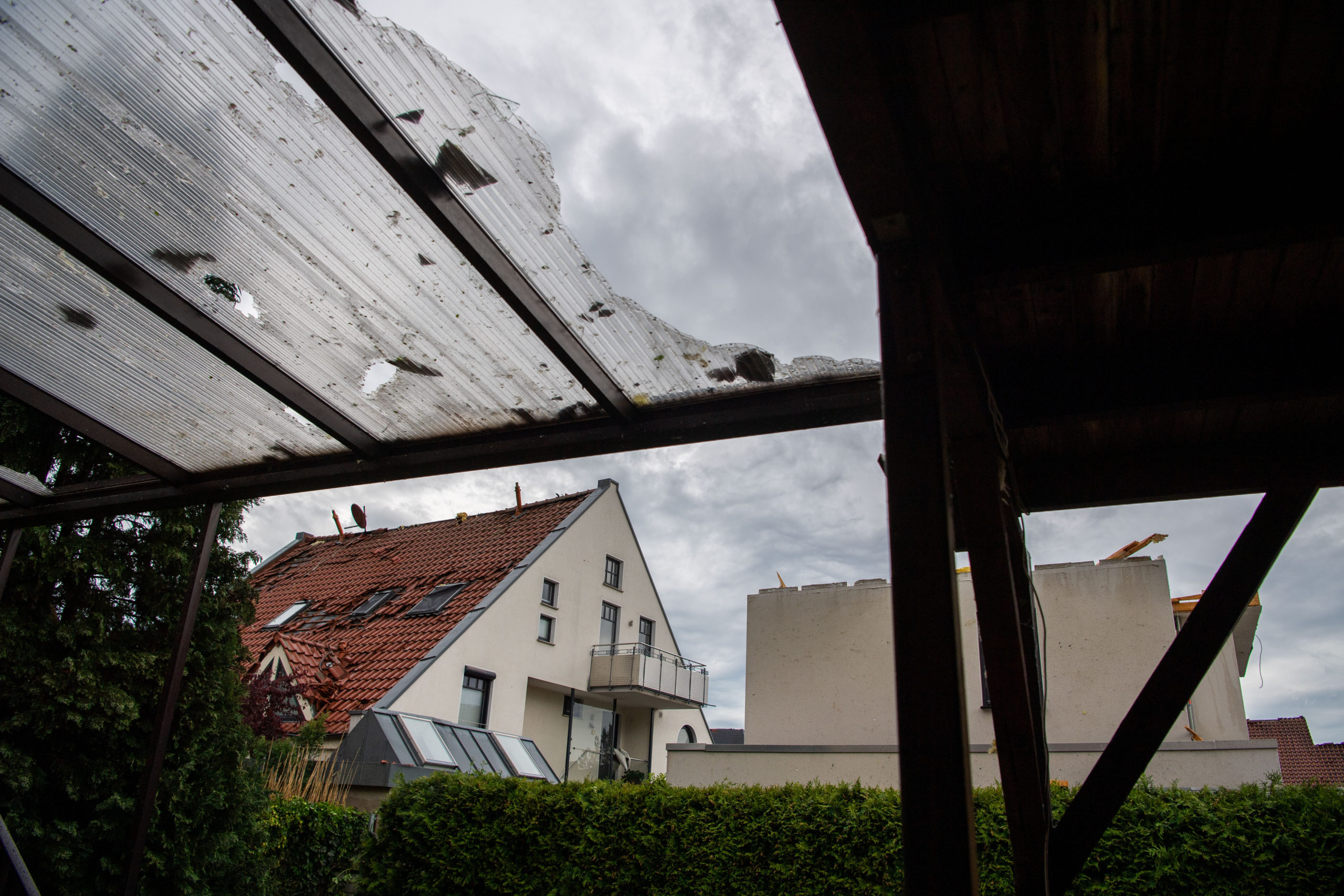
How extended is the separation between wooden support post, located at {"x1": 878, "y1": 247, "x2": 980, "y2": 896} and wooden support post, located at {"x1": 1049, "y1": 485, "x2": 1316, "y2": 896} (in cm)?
168

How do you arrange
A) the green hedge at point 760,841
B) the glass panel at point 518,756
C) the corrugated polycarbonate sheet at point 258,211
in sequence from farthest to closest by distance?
1. the glass panel at point 518,756
2. the green hedge at point 760,841
3. the corrugated polycarbonate sheet at point 258,211

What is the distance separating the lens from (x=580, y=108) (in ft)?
9.41

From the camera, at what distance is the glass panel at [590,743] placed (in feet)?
55.9

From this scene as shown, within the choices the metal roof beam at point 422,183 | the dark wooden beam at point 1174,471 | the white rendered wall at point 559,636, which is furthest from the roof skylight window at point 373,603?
the dark wooden beam at point 1174,471

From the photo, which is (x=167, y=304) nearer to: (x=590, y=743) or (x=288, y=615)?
(x=288, y=615)

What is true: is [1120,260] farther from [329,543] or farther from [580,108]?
[329,543]

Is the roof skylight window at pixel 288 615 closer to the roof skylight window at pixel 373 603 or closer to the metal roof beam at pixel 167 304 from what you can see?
the roof skylight window at pixel 373 603

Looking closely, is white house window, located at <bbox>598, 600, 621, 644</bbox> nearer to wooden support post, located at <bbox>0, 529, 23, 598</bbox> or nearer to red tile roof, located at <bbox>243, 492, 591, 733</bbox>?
red tile roof, located at <bbox>243, 492, 591, 733</bbox>

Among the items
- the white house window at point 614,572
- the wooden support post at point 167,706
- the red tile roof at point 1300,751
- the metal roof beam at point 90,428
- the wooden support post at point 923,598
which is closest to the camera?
the wooden support post at point 923,598

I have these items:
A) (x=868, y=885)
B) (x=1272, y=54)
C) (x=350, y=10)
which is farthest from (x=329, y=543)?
(x=1272, y=54)

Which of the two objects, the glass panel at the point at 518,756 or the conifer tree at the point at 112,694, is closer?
the conifer tree at the point at 112,694

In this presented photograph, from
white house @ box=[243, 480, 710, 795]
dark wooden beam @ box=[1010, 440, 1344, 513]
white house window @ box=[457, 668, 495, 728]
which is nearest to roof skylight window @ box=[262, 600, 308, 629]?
white house @ box=[243, 480, 710, 795]

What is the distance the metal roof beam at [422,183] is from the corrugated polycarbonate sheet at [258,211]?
6.4 inches

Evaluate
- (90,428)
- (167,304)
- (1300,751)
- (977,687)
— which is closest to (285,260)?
(167,304)
